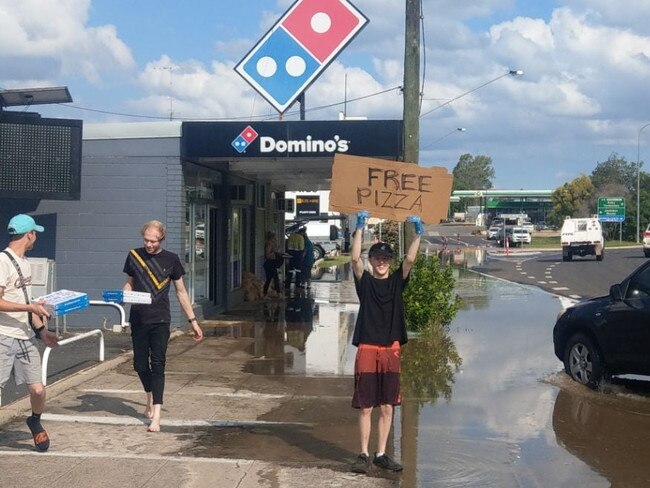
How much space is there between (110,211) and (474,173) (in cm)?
14950

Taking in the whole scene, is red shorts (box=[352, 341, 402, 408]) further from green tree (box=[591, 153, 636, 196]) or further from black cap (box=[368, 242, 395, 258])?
green tree (box=[591, 153, 636, 196])

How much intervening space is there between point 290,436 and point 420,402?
1.94 m

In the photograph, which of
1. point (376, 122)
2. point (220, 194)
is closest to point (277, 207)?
point (220, 194)

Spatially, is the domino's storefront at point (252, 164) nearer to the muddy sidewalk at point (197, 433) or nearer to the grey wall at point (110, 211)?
the grey wall at point (110, 211)

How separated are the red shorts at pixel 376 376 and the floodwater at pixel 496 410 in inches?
24.9

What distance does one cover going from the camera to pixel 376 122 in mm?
13266

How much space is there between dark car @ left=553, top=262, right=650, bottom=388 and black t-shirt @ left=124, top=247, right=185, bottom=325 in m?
4.80

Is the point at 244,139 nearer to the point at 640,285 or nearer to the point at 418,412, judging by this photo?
the point at 418,412

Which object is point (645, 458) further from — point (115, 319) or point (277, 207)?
point (277, 207)

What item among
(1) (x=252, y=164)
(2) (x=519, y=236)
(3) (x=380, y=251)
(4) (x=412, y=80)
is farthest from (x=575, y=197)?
(3) (x=380, y=251)

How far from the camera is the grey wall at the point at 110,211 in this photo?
13875 mm

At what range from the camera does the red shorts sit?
20.5 feet

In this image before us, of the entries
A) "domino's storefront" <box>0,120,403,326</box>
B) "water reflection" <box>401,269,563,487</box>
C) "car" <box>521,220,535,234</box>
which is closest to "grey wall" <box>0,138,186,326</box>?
"domino's storefront" <box>0,120,403,326</box>

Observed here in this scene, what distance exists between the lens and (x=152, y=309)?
7391 mm
